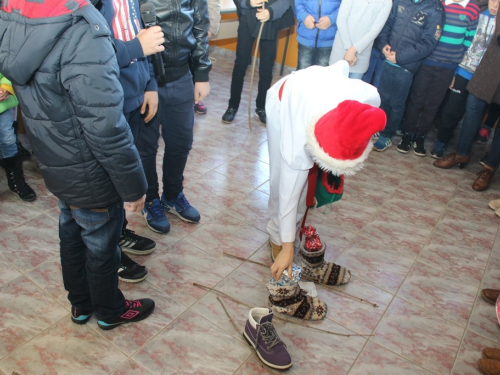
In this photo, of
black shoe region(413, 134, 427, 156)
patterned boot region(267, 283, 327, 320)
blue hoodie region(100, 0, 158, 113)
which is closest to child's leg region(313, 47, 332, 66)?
black shoe region(413, 134, 427, 156)

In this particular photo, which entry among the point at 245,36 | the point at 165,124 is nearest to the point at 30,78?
the point at 165,124

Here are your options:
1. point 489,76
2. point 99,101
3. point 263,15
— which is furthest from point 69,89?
point 489,76

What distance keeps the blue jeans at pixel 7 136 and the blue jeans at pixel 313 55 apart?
7.53ft

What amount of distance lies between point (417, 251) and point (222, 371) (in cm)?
143

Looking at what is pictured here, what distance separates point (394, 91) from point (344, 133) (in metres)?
2.34

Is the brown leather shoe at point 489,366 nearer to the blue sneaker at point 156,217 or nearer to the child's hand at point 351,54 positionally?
the blue sneaker at point 156,217

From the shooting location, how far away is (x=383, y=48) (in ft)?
11.3

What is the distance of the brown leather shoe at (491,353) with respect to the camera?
1.81 metres

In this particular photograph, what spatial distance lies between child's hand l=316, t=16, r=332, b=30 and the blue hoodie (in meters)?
2.10

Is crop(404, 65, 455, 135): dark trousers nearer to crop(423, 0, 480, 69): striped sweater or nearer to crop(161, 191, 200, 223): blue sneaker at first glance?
crop(423, 0, 480, 69): striped sweater

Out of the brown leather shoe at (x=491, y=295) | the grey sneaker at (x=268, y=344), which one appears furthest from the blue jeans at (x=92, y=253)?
the brown leather shoe at (x=491, y=295)

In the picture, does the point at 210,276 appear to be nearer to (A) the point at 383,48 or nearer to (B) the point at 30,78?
(B) the point at 30,78

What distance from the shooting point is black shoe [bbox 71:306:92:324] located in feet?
5.82

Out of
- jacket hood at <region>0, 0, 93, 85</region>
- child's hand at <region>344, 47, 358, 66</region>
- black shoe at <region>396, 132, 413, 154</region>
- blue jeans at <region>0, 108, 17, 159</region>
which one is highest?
jacket hood at <region>0, 0, 93, 85</region>
